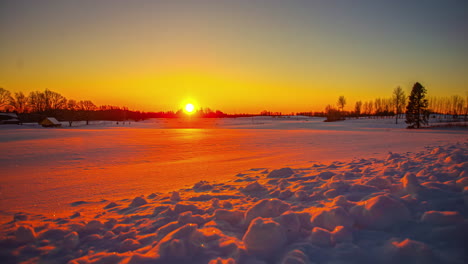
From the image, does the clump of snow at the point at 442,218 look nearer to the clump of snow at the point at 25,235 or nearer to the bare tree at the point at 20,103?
the clump of snow at the point at 25,235

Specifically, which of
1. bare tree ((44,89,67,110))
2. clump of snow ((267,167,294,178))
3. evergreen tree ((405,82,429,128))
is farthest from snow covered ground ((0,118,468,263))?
bare tree ((44,89,67,110))

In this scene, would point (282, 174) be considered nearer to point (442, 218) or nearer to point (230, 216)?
point (230, 216)

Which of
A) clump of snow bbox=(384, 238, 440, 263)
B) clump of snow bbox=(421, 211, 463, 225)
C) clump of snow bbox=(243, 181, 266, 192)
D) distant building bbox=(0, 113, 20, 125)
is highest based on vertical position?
distant building bbox=(0, 113, 20, 125)

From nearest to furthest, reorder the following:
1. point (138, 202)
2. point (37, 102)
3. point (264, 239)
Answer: point (264, 239) → point (138, 202) → point (37, 102)

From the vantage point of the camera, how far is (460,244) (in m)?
1.91

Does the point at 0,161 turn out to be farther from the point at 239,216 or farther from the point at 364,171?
the point at 364,171

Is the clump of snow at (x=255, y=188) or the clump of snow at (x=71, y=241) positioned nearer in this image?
the clump of snow at (x=71, y=241)

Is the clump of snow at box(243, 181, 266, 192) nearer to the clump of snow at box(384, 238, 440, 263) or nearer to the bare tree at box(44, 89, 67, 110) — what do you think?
the clump of snow at box(384, 238, 440, 263)

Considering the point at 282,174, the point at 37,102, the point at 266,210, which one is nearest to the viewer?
the point at 266,210

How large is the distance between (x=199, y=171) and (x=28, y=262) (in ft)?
15.2

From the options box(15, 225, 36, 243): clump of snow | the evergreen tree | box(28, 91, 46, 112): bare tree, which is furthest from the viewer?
box(28, 91, 46, 112): bare tree

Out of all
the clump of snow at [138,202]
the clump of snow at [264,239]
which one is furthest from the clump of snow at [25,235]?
the clump of snow at [264,239]

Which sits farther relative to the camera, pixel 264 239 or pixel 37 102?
pixel 37 102

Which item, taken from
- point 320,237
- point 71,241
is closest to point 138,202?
point 71,241
